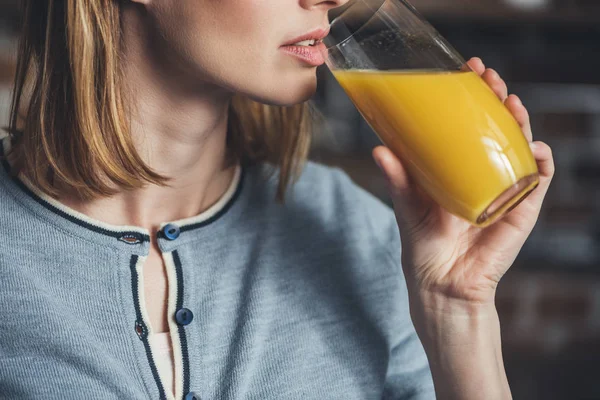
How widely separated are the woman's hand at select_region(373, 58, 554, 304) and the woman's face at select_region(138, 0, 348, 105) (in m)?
0.21

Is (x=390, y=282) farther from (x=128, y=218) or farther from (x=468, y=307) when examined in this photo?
(x=128, y=218)

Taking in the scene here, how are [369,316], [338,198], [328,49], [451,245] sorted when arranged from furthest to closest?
[338,198] → [369,316] → [451,245] → [328,49]

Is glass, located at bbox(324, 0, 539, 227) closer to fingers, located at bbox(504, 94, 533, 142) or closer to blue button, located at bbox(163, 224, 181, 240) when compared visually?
fingers, located at bbox(504, 94, 533, 142)

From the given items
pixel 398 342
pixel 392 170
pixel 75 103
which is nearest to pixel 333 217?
pixel 398 342

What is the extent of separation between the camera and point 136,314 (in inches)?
40.6

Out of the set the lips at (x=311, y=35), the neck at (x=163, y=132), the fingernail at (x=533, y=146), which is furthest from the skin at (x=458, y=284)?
the neck at (x=163, y=132)

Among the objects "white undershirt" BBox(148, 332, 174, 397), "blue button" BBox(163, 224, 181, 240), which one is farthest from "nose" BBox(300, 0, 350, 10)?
"white undershirt" BBox(148, 332, 174, 397)

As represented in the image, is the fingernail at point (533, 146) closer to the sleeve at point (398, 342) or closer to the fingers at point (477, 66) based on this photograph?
the fingers at point (477, 66)

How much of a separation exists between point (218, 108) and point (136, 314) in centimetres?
32

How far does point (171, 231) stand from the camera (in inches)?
43.4

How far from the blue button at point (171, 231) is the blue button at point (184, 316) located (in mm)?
112

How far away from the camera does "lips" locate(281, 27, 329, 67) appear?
0.98 m

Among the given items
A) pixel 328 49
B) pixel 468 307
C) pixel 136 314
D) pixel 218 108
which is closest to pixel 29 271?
pixel 136 314

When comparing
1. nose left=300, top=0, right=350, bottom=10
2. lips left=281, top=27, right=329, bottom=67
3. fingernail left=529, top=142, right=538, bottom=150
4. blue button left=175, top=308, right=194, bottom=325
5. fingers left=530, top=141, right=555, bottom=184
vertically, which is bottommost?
blue button left=175, top=308, right=194, bottom=325
